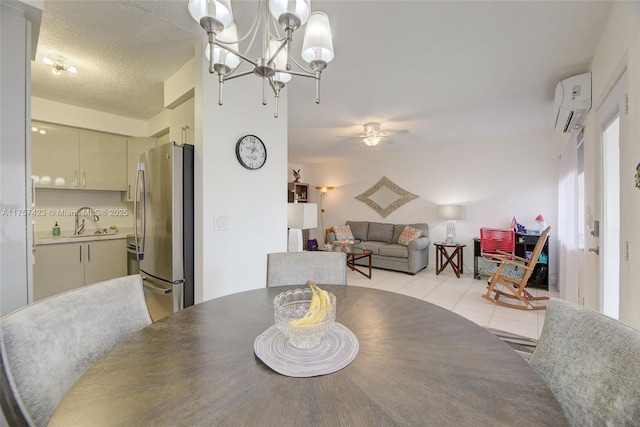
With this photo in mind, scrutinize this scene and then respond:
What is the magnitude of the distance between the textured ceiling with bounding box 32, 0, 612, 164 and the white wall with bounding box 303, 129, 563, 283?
39.2 inches

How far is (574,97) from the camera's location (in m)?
2.33

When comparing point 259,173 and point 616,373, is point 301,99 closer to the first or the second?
point 259,173

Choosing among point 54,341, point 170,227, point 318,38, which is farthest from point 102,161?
point 318,38

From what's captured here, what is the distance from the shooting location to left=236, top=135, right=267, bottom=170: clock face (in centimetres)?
218

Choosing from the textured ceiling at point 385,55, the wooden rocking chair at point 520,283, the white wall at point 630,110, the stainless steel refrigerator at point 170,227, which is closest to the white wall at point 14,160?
the textured ceiling at point 385,55

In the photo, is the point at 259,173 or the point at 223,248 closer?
the point at 223,248

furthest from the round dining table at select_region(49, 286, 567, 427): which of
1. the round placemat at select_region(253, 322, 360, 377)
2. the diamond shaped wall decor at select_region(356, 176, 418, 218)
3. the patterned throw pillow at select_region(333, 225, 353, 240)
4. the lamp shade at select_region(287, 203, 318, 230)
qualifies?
the diamond shaped wall decor at select_region(356, 176, 418, 218)

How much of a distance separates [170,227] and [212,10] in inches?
59.1

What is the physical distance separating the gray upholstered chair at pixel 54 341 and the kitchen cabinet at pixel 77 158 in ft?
9.94

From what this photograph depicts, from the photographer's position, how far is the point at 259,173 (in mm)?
2332

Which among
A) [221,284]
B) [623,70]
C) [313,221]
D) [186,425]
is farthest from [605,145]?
[221,284]

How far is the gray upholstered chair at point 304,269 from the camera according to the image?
170 centimetres

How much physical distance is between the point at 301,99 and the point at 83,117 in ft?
8.96

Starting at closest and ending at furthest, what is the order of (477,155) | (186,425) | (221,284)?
(186,425)
(221,284)
(477,155)
